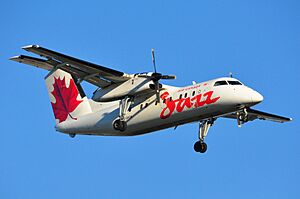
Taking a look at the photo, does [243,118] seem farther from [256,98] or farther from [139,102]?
[139,102]

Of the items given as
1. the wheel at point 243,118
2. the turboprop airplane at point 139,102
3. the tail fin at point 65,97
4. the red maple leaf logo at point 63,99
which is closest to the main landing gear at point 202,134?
the turboprop airplane at point 139,102

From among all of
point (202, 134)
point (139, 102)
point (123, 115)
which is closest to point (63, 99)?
point (123, 115)

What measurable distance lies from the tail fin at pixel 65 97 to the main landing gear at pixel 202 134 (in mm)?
5526

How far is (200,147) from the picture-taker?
30.4 m

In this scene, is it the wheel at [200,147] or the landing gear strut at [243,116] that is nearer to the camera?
the landing gear strut at [243,116]

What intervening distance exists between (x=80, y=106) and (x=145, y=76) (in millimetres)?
4582

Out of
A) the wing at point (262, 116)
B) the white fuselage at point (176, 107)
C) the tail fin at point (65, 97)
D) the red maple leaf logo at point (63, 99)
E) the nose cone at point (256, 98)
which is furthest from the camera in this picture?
the wing at point (262, 116)

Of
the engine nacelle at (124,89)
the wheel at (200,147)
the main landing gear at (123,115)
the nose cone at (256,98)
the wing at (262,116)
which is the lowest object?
the wheel at (200,147)

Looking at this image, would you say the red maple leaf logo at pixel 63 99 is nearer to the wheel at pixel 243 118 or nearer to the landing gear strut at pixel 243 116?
the landing gear strut at pixel 243 116

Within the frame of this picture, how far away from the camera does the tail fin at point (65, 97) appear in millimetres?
31172

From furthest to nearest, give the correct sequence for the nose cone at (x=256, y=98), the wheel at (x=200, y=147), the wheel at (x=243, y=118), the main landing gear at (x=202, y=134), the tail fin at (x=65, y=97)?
the tail fin at (x=65, y=97)
the wheel at (x=200, y=147)
the main landing gear at (x=202, y=134)
the wheel at (x=243, y=118)
the nose cone at (x=256, y=98)

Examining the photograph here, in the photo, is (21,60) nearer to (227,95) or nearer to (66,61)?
(66,61)

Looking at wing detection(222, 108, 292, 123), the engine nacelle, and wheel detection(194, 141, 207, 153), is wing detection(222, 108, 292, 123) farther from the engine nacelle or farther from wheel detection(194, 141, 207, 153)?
the engine nacelle

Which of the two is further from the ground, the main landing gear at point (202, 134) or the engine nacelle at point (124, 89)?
the engine nacelle at point (124, 89)
